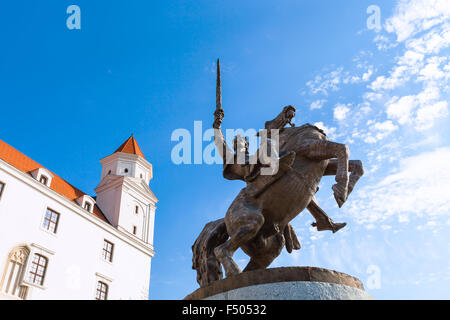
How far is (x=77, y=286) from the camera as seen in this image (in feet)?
90.2

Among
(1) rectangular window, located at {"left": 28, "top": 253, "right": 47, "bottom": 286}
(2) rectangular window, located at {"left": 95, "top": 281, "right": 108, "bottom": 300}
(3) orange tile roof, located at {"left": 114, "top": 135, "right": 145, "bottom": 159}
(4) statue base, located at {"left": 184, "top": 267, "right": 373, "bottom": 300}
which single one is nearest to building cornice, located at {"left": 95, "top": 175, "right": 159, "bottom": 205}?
(3) orange tile roof, located at {"left": 114, "top": 135, "right": 145, "bottom": 159}

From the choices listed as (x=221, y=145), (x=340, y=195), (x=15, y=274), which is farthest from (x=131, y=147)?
(x=340, y=195)

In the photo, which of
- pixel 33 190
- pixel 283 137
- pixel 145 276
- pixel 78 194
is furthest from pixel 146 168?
pixel 283 137

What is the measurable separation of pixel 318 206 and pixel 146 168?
37824 millimetres

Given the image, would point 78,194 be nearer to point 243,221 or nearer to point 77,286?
point 77,286

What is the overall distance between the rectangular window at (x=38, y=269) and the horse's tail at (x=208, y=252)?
2404cm

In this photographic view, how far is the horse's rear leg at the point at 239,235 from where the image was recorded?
429 centimetres

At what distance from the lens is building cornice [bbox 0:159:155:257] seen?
83.0ft

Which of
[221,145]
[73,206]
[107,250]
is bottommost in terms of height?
[221,145]

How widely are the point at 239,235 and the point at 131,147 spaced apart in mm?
39916

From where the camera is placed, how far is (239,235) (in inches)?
169

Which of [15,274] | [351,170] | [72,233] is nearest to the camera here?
[351,170]

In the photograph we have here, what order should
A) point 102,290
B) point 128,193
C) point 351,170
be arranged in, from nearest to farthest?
point 351,170 → point 102,290 → point 128,193

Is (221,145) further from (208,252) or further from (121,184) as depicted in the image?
(121,184)
